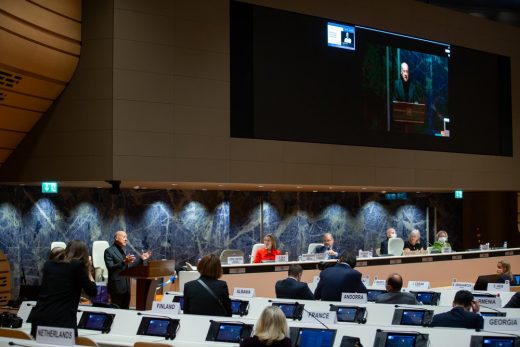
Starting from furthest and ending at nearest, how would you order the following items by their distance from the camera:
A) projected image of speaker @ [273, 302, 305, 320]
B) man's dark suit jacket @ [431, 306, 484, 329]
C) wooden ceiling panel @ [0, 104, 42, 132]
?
wooden ceiling panel @ [0, 104, 42, 132] → projected image of speaker @ [273, 302, 305, 320] → man's dark suit jacket @ [431, 306, 484, 329]

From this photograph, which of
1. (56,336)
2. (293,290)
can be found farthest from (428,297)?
(56,336)

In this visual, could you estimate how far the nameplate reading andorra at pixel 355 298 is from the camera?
940 centimetres

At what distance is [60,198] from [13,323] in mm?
7869

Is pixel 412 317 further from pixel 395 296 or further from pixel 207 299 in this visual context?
pixel 207 299

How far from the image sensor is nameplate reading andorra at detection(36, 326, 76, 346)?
6219 mm

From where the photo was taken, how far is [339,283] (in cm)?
1012

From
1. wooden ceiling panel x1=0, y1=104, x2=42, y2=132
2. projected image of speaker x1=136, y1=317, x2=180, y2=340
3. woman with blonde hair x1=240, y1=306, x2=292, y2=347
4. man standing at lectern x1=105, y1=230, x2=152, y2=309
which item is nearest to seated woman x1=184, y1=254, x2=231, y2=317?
projected image of speaker x1=136, y1=317, x2=180, y2=340

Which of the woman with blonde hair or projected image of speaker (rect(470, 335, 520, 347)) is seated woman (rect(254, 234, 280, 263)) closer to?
projected image of speaker (rect(470, 335, 520, 347))

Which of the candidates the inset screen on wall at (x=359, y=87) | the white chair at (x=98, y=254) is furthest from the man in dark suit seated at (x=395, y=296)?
the white chair at (x=98, y=254)

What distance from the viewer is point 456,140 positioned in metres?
20.0

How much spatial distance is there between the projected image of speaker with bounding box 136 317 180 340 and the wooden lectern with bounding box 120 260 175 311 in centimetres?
292

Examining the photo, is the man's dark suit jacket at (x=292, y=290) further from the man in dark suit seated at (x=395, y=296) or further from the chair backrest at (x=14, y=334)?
the chair backrest at (x=14, y=334)

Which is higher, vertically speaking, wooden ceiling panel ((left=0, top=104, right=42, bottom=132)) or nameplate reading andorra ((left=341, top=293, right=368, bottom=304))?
wooden ceiling panel ((left=0, top=104, right=42, bottom=132))

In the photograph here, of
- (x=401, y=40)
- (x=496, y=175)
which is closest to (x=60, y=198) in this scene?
(x=401, y=40)
